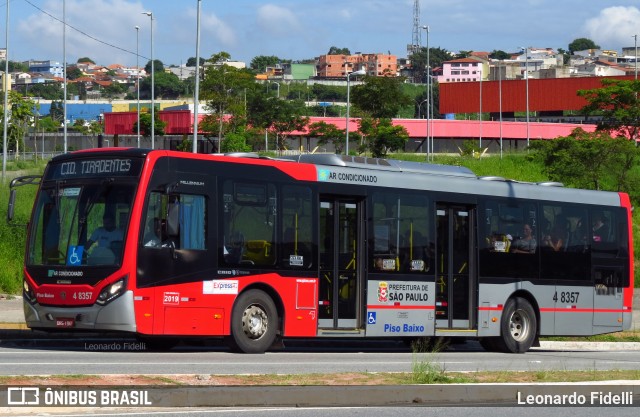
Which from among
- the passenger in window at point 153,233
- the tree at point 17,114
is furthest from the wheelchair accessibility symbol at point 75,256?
the tree at point 17,114

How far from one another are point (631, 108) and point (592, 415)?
138 feet

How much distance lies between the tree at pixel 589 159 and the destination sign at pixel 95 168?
32.9m

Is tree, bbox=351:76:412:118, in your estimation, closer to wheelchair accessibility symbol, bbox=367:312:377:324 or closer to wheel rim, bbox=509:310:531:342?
wheel rim, bbox=509:310:531:342

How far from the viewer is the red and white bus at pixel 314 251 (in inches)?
687

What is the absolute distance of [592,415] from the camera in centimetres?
1253

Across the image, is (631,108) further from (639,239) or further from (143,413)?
(143,413)

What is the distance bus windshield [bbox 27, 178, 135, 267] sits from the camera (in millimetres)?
17344

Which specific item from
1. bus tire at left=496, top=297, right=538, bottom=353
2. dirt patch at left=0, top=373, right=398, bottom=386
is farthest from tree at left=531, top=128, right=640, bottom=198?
dirt patch at left=0, top=373, right=398, bottom=386

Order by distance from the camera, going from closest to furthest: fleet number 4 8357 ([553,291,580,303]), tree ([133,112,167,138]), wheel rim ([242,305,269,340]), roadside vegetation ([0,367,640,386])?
roadside vegetation ([0,367,640,386])
wheel rim ([242,305,269,340])
fleet number 4 8357 ([553,291,580,303])
tree ([133,112,167,138])

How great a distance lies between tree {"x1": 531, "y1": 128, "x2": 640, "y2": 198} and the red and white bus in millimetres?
22580

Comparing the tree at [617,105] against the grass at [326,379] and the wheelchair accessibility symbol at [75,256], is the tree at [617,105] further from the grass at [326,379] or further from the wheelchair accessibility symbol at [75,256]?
the grass at [326,379]

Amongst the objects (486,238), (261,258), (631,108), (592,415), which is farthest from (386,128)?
(592,415)

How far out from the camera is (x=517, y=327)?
23.4 meters

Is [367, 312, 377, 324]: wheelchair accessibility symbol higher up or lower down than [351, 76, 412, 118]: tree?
lower down
